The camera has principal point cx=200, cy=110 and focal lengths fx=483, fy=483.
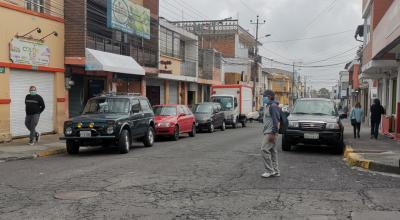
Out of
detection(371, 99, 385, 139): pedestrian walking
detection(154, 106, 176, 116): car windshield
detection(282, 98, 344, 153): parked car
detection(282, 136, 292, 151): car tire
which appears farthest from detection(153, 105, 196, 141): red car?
detection(371, 99, 385, 139): pedestrian walking

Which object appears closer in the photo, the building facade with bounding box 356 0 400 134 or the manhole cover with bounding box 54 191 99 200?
the manhole cover with bounding box 54 191 99 200

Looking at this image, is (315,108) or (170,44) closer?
(315,108)

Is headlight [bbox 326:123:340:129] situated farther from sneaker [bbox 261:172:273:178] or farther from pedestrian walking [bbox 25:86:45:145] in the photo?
pedestrian walking [bbox 25:86:45:145]

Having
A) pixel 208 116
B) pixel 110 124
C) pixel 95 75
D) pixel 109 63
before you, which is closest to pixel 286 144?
pixel 110 124

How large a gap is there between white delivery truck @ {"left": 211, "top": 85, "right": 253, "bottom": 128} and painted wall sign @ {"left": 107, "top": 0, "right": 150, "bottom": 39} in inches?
269

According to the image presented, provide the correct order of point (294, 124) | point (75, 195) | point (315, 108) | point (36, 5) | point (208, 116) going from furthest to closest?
point (208, 116), point (36, 5), point (315, 108), point (294, 124), point (75, 195)

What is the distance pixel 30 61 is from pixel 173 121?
19.5 feet

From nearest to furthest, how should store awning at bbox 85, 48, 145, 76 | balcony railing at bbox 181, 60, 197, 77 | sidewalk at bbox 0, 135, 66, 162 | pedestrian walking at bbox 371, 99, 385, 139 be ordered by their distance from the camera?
sidewalk at bbox 0, 135, 66, 162
pedestrian walking at bbox 371, 99, 385, 139
store awning at bbox 85, 48, 145, 76
balcony railing at bbox 181, 60, 197, 77

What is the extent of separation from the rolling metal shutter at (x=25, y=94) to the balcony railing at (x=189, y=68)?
16629 millimetres

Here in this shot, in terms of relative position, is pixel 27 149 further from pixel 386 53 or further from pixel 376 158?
pixel 386 53

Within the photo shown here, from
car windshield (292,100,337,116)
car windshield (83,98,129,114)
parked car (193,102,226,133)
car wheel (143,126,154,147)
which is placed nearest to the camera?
car windshield (83,98,129,114)

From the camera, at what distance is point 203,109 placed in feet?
85.3

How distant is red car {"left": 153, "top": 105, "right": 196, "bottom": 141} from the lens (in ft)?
63.1

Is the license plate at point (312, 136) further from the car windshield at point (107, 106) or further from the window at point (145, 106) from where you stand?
the window at point (145, 106)
